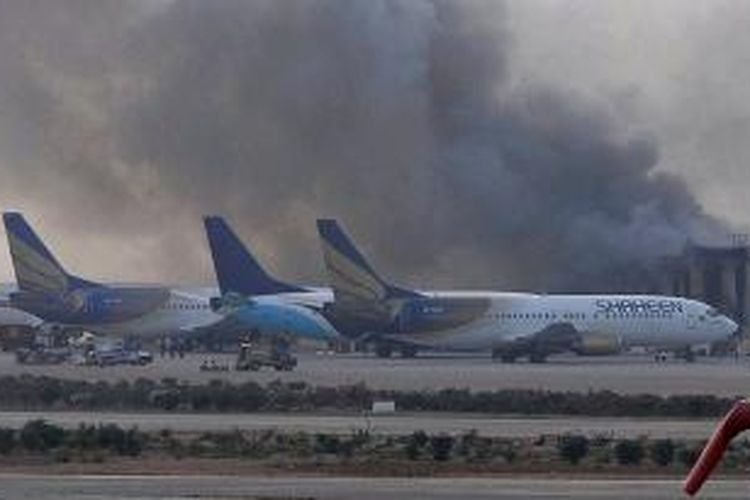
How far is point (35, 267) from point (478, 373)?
191ft

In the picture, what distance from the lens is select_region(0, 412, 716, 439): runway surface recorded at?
62.9 metres

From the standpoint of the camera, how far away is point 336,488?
1698 inches

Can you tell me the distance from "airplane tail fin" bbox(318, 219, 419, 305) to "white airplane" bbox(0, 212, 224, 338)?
38.9 ft

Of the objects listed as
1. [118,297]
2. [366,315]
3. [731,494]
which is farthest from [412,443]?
[118,297]

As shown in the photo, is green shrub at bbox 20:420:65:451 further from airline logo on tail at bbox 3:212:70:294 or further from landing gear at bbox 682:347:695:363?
airline logo on tail at bbox 3:212:70:294

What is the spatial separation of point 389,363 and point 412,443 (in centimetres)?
7943

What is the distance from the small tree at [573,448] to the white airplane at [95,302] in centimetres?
10611

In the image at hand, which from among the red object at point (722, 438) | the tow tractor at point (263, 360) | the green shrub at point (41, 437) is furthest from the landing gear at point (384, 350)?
the red object at point (722, 438)

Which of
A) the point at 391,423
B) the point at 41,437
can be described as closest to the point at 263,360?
the point at 391,423

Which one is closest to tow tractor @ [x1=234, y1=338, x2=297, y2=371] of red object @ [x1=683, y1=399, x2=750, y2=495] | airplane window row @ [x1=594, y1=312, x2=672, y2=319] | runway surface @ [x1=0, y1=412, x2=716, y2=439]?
airplane window row @ [x1=594, y1=312, x2=672, y2=319]

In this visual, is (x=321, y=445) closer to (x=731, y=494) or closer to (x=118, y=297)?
(x=731, y=494)

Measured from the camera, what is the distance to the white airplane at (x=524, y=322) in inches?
5591

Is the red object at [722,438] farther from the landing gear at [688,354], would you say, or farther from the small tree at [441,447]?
the landing gear at [688,354]

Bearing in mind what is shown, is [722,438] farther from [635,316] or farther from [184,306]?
[184,306]
